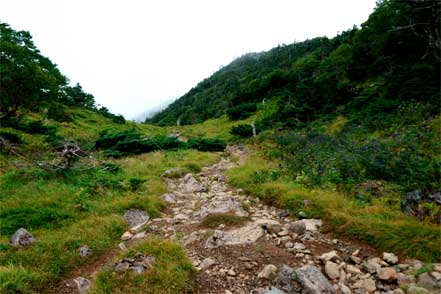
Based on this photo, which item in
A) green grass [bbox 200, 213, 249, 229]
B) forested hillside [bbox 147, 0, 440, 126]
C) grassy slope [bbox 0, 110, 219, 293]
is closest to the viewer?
grassy slope [bbox 0, 110, 219, 293]

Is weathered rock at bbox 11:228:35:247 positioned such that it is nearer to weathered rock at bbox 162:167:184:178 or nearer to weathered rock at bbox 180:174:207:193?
weathered rock at bbox 180:174:207:193

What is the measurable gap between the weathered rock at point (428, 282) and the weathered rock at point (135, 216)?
17.7 ft

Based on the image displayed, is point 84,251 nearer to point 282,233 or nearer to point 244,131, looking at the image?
point 282,233

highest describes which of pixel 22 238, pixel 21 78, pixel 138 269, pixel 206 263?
pixel 21 78

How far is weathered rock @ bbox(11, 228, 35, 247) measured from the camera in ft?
16.0

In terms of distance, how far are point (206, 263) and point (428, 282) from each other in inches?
123

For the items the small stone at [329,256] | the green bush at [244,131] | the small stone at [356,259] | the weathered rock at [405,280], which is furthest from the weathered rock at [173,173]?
the green bush at [244,131]

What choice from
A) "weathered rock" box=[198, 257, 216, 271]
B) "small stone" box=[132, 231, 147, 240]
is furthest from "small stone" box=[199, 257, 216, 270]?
"small stone" box=[132, 231, 147, 240]

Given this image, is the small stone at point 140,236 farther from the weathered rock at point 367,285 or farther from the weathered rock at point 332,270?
the weathered rock at point 367,285

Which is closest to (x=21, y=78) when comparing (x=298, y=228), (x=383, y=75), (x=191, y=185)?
(x=191, y=185)

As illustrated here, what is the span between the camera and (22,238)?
16.3 feet

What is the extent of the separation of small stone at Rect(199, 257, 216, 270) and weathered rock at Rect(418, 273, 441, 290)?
293 cm

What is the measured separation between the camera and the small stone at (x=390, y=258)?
383 cm

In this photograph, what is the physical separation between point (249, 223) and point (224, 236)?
85 cm
